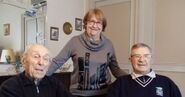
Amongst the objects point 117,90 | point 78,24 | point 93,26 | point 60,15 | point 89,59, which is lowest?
point 117,90

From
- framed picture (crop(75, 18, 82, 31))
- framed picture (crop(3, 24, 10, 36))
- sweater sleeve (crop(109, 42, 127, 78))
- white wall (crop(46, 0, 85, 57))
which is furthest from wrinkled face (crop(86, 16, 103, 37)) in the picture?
framed picture (crop(75, 18, 82, 31))

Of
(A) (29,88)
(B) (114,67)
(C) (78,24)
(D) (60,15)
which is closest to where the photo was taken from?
(A) (29,88)

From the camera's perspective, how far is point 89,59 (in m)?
1.94

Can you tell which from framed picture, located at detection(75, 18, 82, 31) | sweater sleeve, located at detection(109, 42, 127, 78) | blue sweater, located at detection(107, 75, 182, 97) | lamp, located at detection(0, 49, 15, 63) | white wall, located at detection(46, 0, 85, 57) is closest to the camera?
blue sweater, located at detection(107, 75, 182, 97)

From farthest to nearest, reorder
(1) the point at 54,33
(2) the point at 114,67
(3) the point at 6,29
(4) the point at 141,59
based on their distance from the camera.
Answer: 1. (1) the point at 54,33
2. (3) the point at 6,29
3. (2) the point at 114,67
4. (4) the point at 141,59

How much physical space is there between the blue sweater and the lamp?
1677 millimetres

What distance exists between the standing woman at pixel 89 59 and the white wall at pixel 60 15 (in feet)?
6.13

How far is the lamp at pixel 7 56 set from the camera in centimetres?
311

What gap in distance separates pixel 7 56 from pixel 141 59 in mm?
1897

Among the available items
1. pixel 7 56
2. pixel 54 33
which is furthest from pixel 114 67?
pixel 54 33

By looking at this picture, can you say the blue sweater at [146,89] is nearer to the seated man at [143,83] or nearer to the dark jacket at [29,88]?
the seated man at [143,83]

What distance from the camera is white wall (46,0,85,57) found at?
3.81m

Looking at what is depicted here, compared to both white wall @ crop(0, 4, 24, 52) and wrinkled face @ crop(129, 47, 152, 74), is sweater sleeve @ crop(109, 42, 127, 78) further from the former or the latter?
white wall @ crop(0, 4, 24, 52)

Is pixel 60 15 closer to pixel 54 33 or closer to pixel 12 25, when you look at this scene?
pixel 54 33
